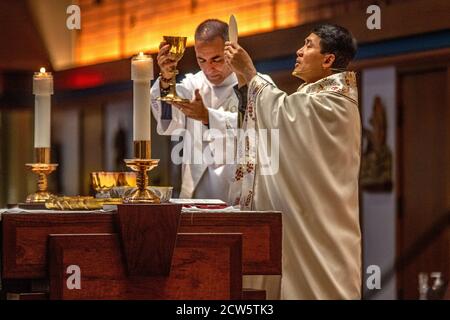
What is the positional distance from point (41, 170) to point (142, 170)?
0.64 m

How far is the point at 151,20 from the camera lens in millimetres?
9305

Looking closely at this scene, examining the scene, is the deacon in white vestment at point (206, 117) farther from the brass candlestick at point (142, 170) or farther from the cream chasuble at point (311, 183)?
the brass candlestick at point (142, 170)

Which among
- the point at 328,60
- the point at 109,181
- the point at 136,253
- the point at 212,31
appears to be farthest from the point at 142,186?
the point at 212,31

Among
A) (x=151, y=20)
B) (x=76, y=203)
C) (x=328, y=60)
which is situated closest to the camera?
(x=76, y=203)

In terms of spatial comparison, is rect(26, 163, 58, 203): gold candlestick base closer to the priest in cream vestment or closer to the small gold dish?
the small gold dish

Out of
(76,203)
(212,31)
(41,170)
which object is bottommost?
(76,203)

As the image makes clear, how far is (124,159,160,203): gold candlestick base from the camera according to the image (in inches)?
117

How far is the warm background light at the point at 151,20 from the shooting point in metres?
8.44

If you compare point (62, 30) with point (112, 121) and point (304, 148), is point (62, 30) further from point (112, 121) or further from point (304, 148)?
point (304, 148)

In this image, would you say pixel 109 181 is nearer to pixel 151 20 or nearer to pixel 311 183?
pixel 311 183

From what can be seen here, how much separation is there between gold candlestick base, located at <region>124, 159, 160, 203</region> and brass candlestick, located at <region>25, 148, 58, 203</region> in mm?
569

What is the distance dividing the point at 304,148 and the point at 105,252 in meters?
1.03

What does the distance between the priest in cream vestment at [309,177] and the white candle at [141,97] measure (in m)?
0.66
